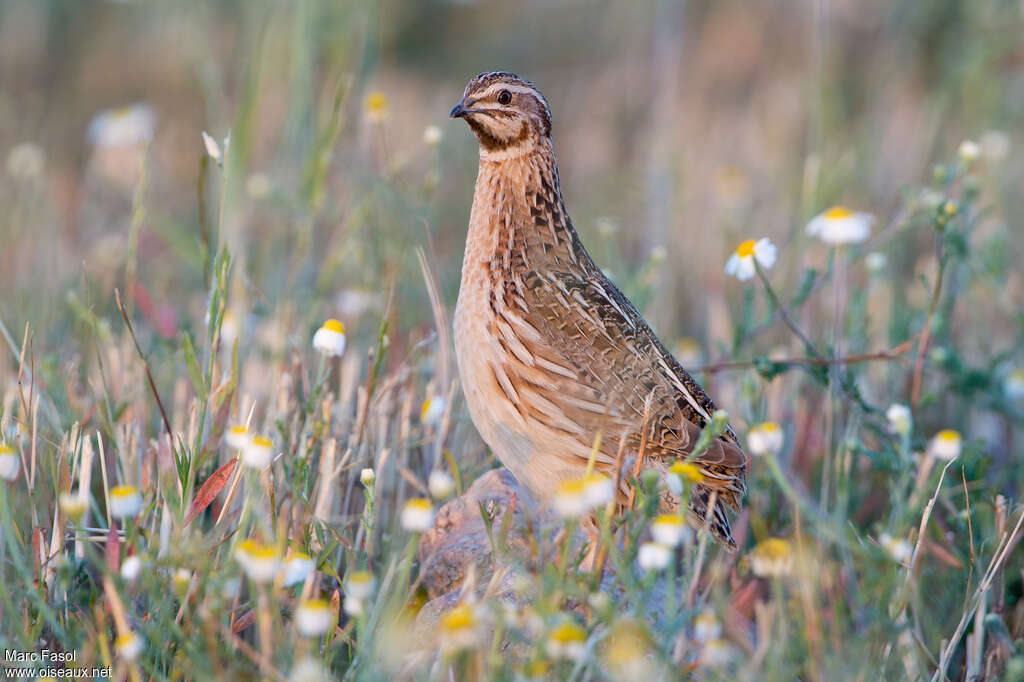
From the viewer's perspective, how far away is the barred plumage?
3482mm

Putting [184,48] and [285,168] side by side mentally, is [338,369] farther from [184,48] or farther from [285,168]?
[184,48]

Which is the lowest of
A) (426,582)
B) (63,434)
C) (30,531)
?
(426,582)

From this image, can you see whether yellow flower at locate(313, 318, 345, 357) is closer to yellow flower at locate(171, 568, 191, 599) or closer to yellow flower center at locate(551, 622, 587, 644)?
yellow flower at locate(171, 568, 191, 599)

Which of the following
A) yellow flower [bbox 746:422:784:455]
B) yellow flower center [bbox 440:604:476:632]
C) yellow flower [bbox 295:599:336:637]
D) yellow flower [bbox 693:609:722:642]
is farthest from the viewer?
yellow flower [bbox 746:422:784:455]

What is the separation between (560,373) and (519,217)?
0.63 m

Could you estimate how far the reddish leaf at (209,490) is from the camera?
3.22 m

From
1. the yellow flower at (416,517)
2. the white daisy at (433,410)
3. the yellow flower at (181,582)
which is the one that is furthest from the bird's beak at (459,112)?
the yellow flower at (181,582)

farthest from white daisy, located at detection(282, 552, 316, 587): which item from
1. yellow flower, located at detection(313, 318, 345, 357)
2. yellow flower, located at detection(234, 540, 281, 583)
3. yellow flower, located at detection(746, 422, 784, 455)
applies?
yellow flower, located at detection(746, 422, 784, 455)

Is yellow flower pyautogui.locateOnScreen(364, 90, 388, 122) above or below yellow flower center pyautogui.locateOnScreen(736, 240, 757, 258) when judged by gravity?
above

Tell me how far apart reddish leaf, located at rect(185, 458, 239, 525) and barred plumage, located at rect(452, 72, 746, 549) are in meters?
0.81

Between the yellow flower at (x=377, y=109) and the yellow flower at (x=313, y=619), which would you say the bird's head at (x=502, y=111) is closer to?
the yellow flower at (x=377, y=109)

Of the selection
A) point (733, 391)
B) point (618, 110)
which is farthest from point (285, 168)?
point (618, 110)

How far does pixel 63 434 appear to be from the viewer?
11.4 ft

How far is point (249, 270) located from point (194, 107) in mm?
4245
